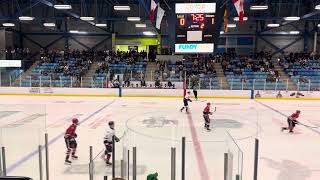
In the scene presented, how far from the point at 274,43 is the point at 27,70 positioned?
20642 millimetres

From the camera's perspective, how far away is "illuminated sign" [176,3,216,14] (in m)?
12.4

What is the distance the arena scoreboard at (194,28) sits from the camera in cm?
1266

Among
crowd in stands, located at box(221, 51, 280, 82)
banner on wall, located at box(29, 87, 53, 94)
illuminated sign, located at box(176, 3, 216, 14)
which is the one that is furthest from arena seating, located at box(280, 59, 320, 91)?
banner on wall, located at box(29, 87, 53, 94)

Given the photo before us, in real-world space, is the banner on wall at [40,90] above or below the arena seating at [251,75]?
below

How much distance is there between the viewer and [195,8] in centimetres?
1255

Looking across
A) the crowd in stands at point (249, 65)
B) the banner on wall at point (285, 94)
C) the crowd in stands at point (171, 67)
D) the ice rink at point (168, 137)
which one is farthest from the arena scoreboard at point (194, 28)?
the crowd in stands at point (249, 65)

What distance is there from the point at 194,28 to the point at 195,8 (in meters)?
0.72

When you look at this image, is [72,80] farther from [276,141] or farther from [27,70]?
[276,141]

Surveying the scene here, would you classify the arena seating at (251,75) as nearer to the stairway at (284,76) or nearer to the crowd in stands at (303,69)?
the stairway at (284,76)

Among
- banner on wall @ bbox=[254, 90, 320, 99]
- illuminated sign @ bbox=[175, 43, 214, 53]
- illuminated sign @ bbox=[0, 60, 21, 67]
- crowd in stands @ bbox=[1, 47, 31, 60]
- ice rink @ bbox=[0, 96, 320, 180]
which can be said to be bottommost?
ice rink @ bbox=[0, 96, 320, 180]

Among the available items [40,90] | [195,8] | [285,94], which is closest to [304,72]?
[285,94]

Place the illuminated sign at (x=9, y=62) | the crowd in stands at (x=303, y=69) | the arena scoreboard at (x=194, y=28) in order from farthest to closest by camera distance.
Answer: the illuminated sign at (x=9, y=62)
the crowd in stands at (x=303, y=69)
the arena scoreboard at (x=194, y=28)

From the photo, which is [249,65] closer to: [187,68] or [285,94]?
[187,68]

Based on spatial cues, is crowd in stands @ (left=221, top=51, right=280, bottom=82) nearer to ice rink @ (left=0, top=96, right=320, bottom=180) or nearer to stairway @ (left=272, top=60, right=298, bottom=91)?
stairway @ (left=272, top=60, right=298, bottom=91)
